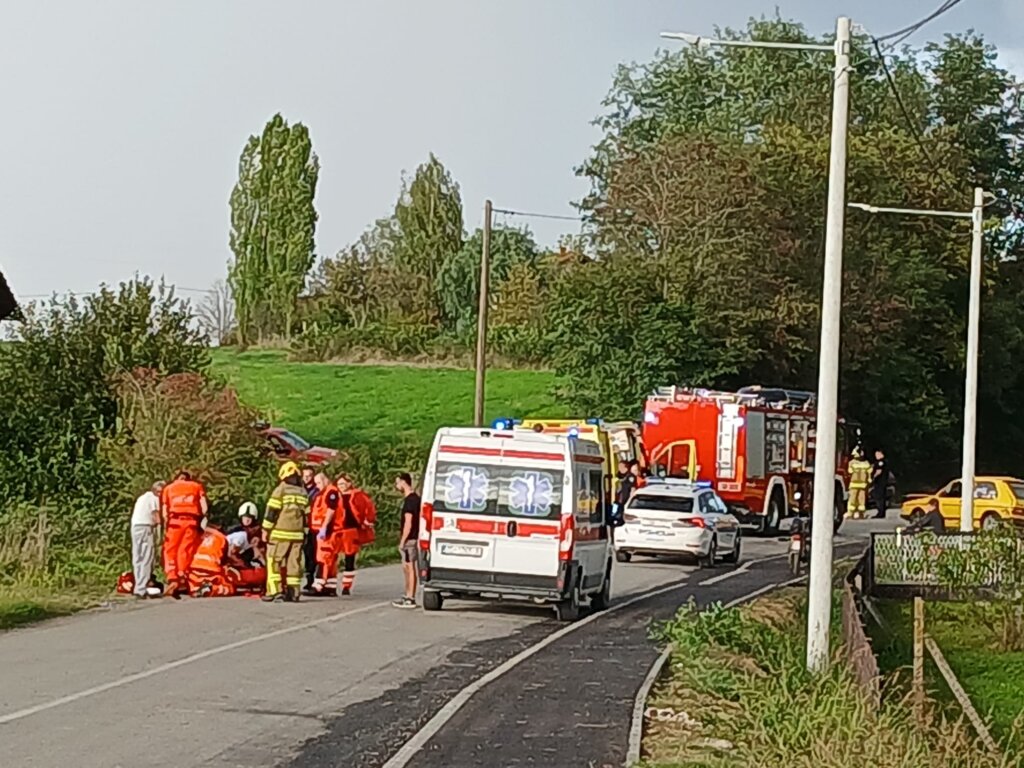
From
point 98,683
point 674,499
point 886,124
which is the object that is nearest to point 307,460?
point 674,499

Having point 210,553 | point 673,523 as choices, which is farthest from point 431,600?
point 673,523

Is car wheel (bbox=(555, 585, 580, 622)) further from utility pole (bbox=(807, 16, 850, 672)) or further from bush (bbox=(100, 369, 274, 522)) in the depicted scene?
bush (bbox=(100, 369, 274, 522))

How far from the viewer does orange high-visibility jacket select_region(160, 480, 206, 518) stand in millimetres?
22859

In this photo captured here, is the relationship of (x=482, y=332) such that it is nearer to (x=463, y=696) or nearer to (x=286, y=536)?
(x=286, y=536)

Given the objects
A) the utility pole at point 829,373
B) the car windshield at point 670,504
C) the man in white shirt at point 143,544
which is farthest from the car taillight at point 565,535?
the car windshield at point 670,504

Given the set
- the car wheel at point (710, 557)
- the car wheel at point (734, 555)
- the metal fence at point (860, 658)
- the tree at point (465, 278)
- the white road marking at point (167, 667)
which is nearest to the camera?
the metal fence at point (860, 658)

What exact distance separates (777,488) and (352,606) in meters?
20.5

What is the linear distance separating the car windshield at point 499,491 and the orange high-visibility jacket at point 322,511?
229 centimetres

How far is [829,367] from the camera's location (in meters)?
15.9

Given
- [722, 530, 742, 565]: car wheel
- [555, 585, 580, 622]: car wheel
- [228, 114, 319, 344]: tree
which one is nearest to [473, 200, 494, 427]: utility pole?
[722, 530, 742, 565]: car wheel

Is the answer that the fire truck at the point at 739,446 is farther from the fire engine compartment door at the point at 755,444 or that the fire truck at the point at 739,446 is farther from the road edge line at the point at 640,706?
the road edge line at the point at 640,706

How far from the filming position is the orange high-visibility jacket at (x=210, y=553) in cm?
2302

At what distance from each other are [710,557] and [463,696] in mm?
17382

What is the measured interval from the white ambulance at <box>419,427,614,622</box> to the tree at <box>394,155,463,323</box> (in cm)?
7124
